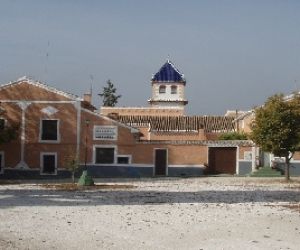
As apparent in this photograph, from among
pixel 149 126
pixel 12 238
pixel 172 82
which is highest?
pixel 172 82

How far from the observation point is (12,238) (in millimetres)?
13148

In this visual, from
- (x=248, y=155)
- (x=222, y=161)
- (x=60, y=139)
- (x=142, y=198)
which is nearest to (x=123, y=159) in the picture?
(x=60, y=139)

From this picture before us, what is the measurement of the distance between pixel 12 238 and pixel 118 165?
30.1 meters

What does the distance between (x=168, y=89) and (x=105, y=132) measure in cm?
3909

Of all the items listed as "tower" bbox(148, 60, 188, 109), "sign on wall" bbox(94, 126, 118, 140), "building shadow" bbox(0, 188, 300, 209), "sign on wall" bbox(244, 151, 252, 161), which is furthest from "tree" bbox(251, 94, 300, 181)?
"tower" bbox(148, 60, 188, 109)

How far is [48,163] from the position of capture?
142ft

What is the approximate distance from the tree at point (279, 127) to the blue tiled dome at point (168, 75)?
4568 centimetres

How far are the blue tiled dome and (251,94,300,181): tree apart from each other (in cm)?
4568

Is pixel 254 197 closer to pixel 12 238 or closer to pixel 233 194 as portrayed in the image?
pixel 233 194

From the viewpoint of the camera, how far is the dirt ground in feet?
42.1

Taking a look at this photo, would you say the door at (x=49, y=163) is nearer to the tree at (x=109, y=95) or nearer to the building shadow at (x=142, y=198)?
the building shadow at (x=142, y=198)

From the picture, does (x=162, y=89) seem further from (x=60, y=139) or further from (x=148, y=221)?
(x=148, y=221)

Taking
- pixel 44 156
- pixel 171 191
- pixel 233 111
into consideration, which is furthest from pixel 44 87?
pixel 233 111

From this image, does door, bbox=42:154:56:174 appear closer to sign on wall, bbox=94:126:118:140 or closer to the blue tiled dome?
sign on wall, bbox=94:126:118:140
